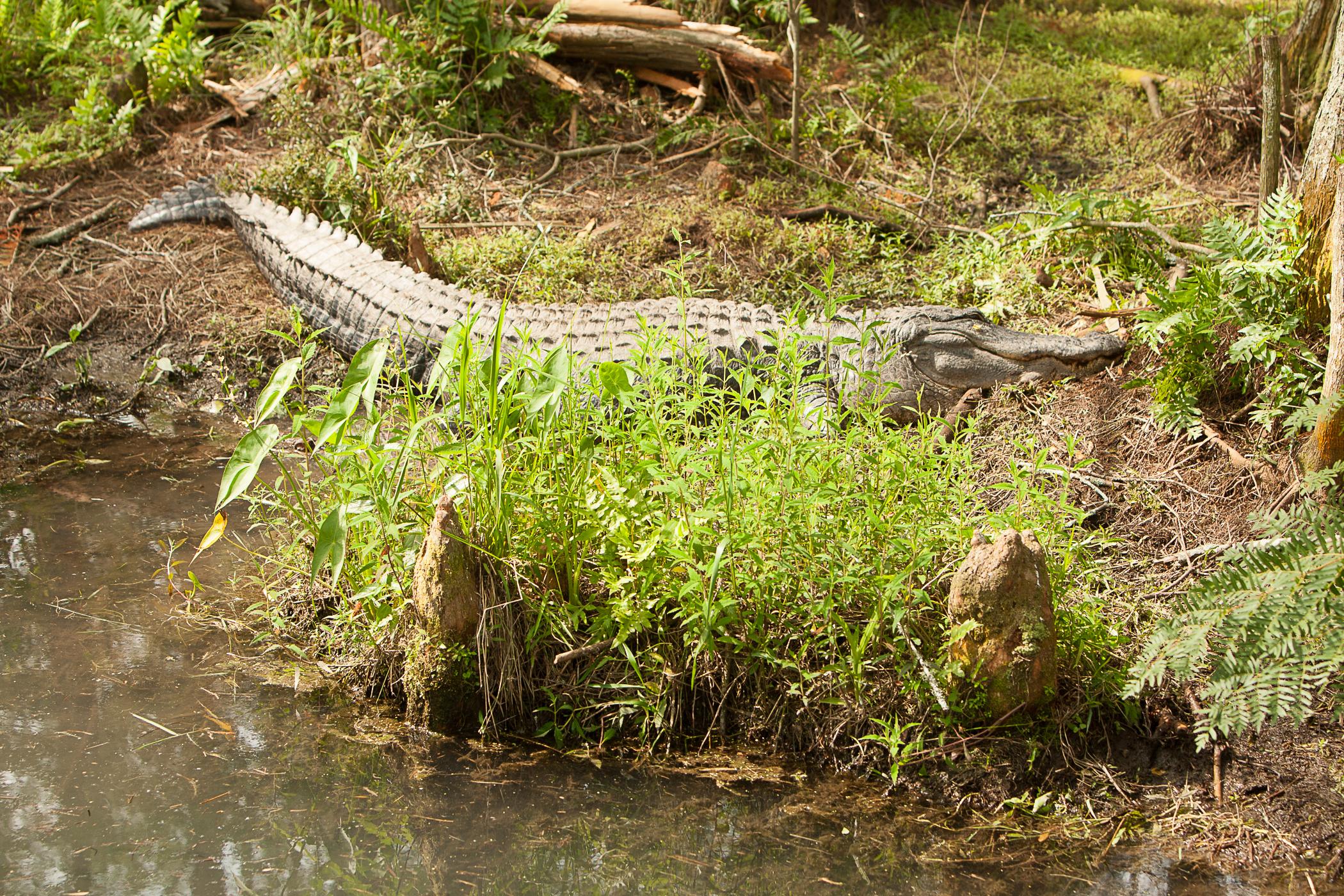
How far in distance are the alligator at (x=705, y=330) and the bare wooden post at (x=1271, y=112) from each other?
3.28ft

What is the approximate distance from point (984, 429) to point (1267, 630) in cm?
224

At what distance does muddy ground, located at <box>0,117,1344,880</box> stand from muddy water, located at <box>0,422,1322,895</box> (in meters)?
0.18

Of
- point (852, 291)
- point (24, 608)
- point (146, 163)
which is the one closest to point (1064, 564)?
point (852, 291)

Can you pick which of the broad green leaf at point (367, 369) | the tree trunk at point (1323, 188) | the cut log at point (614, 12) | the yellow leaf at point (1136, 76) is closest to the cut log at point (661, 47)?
the cut log at point (614, 12)

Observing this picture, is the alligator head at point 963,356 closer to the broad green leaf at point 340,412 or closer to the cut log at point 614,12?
the broad green leaf at point 340,412

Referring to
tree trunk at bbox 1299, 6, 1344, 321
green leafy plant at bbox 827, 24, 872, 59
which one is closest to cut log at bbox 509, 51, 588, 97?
green leafy plant at bbox 827, 24, 872, 59

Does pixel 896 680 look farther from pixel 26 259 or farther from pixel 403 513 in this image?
pixel 26 259

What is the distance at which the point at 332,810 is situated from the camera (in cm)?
282

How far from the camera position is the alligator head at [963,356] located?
15.4ft

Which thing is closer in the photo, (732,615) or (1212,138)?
(732,615)

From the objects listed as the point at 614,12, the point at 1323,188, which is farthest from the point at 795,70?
the point at 1323,188

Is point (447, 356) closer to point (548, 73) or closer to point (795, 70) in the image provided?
point (795, 70)

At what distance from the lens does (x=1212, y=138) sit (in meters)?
6.52

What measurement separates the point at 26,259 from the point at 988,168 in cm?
620
